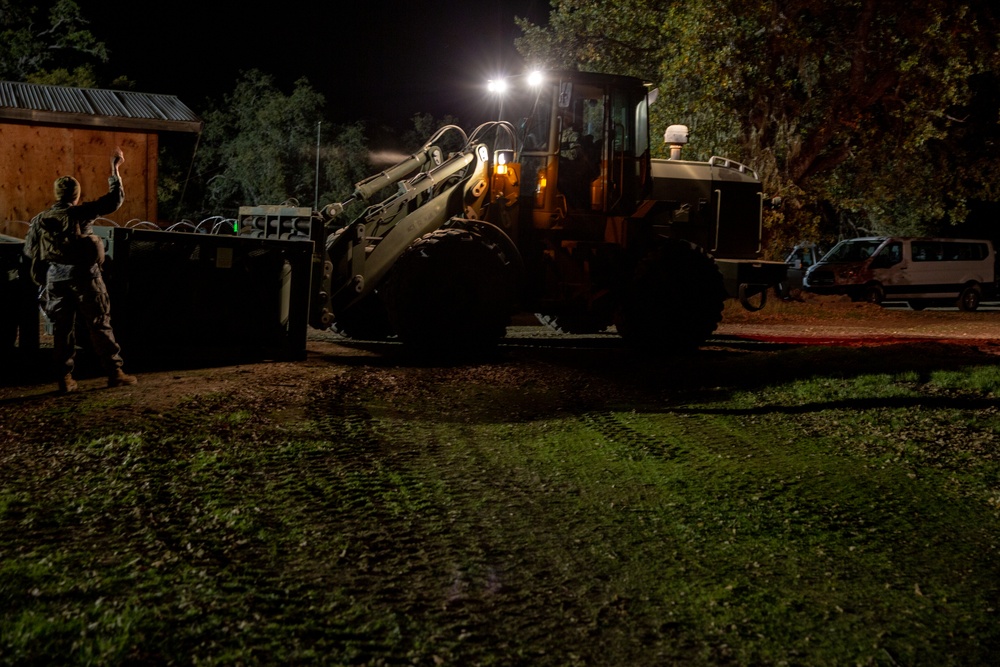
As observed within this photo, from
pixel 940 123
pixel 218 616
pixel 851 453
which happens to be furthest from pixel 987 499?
pixel 940 123

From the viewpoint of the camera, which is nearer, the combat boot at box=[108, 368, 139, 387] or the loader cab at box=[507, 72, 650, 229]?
the combat boot at box=[108, 368, 139, 387]

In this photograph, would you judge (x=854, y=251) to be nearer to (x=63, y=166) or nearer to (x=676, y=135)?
(x=676, y=135)

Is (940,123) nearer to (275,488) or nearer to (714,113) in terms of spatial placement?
(714,113)

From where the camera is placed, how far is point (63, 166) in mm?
15688

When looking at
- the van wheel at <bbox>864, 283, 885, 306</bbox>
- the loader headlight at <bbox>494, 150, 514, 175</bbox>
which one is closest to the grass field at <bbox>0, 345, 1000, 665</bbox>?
the loader headlight at <bbox>494, 150, 514, 175</bbox>

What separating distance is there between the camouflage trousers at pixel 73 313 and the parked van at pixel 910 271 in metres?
22.0

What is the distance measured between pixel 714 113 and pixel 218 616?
2112cm

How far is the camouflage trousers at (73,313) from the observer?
8.70 m

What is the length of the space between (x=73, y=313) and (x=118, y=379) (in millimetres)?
743

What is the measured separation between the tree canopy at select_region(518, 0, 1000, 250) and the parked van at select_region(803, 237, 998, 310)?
151 cm

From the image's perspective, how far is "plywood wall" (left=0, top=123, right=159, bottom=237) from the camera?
50.1 feet

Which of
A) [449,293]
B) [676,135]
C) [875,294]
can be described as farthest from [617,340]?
[875,294]

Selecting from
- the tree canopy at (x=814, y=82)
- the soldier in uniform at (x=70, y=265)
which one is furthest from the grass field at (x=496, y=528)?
the tree canopy at (x=814, y=82)

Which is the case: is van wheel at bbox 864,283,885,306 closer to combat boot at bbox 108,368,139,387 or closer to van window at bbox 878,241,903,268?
van window at bbox 878,241,903,268
